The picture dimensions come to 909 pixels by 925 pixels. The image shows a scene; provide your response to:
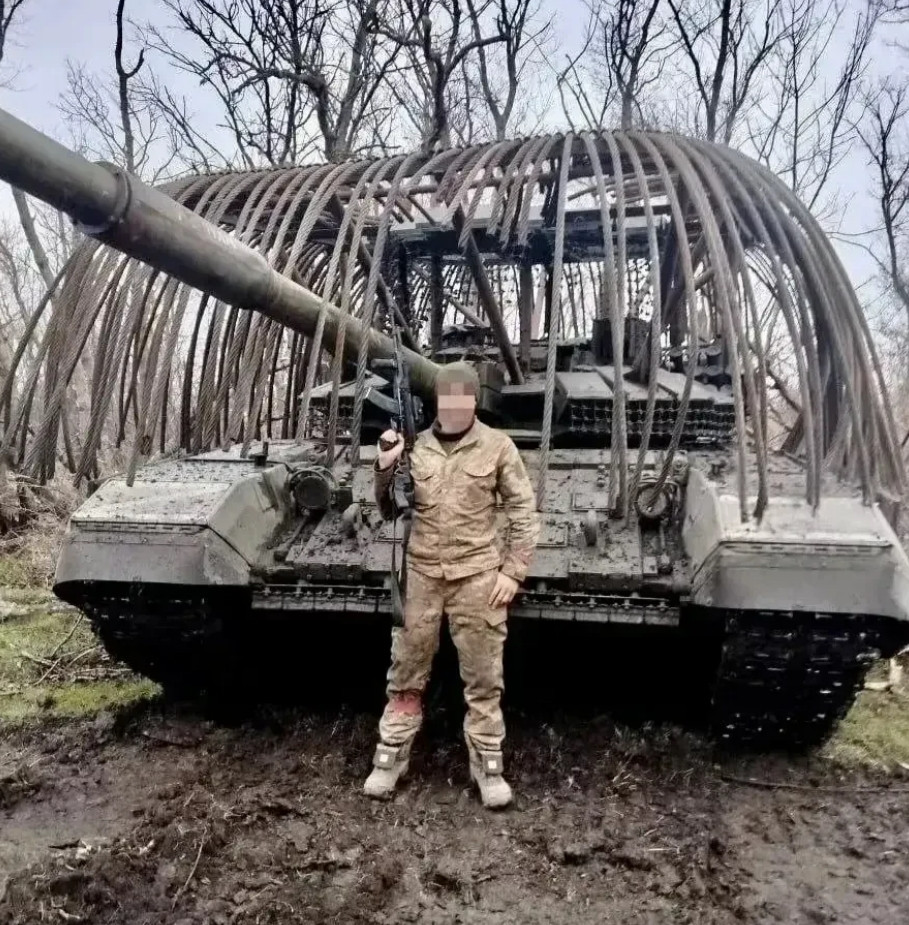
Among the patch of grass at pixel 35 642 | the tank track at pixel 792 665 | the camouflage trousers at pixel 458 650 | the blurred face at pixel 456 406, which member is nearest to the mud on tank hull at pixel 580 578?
the tank track at pixel 792 665

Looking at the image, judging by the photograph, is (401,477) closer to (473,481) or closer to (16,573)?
(473,481)

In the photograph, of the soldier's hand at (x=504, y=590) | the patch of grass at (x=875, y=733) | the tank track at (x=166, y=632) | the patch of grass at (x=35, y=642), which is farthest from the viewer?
the patch of grass at (x=35, y=642)

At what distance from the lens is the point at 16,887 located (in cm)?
286

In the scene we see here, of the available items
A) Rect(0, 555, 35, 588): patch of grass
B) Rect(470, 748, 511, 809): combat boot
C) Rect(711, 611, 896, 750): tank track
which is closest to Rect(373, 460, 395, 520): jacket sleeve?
Rect(470, 748, 511, 809): combat boot

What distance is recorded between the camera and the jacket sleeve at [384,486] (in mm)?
3412

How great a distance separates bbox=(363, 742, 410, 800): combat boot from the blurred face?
1288 millimetres

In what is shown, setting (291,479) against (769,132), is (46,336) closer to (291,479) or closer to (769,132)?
(291,479)

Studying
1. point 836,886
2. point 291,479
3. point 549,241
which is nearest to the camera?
point 836,886

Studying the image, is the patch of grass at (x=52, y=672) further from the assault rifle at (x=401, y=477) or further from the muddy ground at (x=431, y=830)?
the assault rifle at (x=401, y=477)

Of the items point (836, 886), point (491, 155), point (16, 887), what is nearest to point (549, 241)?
point (491, 155)

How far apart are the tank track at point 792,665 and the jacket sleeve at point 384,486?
132cm

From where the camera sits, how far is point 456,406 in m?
3.46

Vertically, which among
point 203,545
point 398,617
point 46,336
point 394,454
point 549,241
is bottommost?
point 398,617

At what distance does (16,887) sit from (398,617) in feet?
4.93
